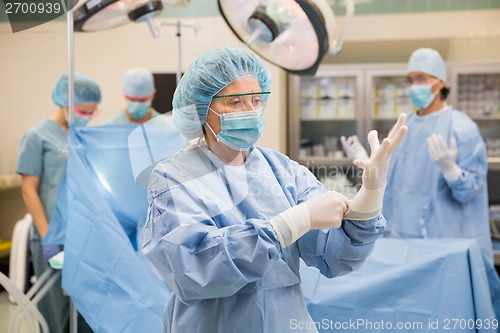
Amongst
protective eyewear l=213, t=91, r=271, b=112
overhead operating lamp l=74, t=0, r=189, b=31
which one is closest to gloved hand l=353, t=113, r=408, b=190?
protective eyewear l=213, t=91, r=271, b=112

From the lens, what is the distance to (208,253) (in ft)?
3.28

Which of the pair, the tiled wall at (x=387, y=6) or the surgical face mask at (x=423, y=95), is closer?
the surgical face mask at (x=423, y=95)

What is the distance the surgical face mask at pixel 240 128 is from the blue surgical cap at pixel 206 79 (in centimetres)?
4

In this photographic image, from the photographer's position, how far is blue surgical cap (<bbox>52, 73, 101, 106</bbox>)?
2.62 meters

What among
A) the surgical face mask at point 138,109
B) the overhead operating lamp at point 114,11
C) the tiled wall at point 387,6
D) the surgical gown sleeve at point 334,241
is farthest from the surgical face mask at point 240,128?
the tiled wall at point 387,6

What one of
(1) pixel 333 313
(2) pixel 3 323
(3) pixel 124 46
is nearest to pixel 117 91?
(3) pixel 124 46

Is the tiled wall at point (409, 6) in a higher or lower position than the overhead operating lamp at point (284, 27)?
higher

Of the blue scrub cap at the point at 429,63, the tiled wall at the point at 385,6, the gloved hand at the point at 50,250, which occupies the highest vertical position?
the tiled wall at the point at 385,6

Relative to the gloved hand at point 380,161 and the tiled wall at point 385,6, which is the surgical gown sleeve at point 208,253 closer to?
the gloved hand at point 380,161

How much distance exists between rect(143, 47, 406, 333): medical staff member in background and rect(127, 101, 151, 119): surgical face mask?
147 cm

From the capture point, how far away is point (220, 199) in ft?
3.63

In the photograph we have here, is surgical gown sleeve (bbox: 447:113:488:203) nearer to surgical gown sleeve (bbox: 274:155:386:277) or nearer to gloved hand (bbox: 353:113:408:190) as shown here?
surgical gown sleeve (bbox: 274:155:386:277)

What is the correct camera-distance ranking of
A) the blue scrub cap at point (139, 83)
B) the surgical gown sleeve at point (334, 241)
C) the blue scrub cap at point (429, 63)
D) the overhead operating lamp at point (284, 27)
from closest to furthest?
the surgical gown sleeve at point (334, 241) → the overhead operating lamp at point (284, 27) → the blue scrub cap at point (429, 63) → the blue scrub cap at point (139, 83)

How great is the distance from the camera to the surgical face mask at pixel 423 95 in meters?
2.61
